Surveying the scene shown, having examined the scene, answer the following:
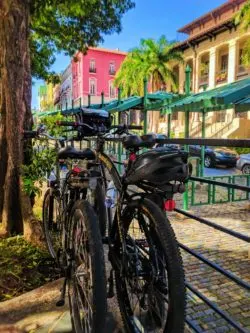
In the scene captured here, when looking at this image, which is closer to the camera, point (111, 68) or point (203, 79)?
point (203, 79)

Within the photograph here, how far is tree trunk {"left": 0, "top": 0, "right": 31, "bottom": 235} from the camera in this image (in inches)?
145

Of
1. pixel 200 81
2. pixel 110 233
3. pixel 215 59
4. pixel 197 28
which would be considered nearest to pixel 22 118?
pixel 110 233

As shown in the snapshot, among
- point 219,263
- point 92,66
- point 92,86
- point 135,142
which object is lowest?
point 219,263

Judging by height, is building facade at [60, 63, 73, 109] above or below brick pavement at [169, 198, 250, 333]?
above

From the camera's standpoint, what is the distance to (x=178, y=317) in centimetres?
157

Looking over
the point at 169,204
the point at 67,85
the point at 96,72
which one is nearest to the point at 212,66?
the point at 96,72

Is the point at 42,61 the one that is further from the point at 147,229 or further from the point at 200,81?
the point at 200,81

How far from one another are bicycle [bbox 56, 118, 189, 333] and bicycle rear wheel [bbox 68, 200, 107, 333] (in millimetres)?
173

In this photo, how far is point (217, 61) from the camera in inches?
1078

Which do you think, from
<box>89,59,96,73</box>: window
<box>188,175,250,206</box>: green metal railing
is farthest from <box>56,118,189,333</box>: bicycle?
<box>89,59,96,73</box>: window

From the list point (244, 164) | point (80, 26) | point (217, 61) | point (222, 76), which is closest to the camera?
point (80, 26)

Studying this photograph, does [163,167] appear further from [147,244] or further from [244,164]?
[244,164]

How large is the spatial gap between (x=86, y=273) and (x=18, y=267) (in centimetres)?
169

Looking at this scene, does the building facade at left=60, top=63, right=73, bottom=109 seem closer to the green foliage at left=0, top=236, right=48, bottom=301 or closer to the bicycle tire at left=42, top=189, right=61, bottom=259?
the green foliage at left=0, top=236, right=48, bottom=301
